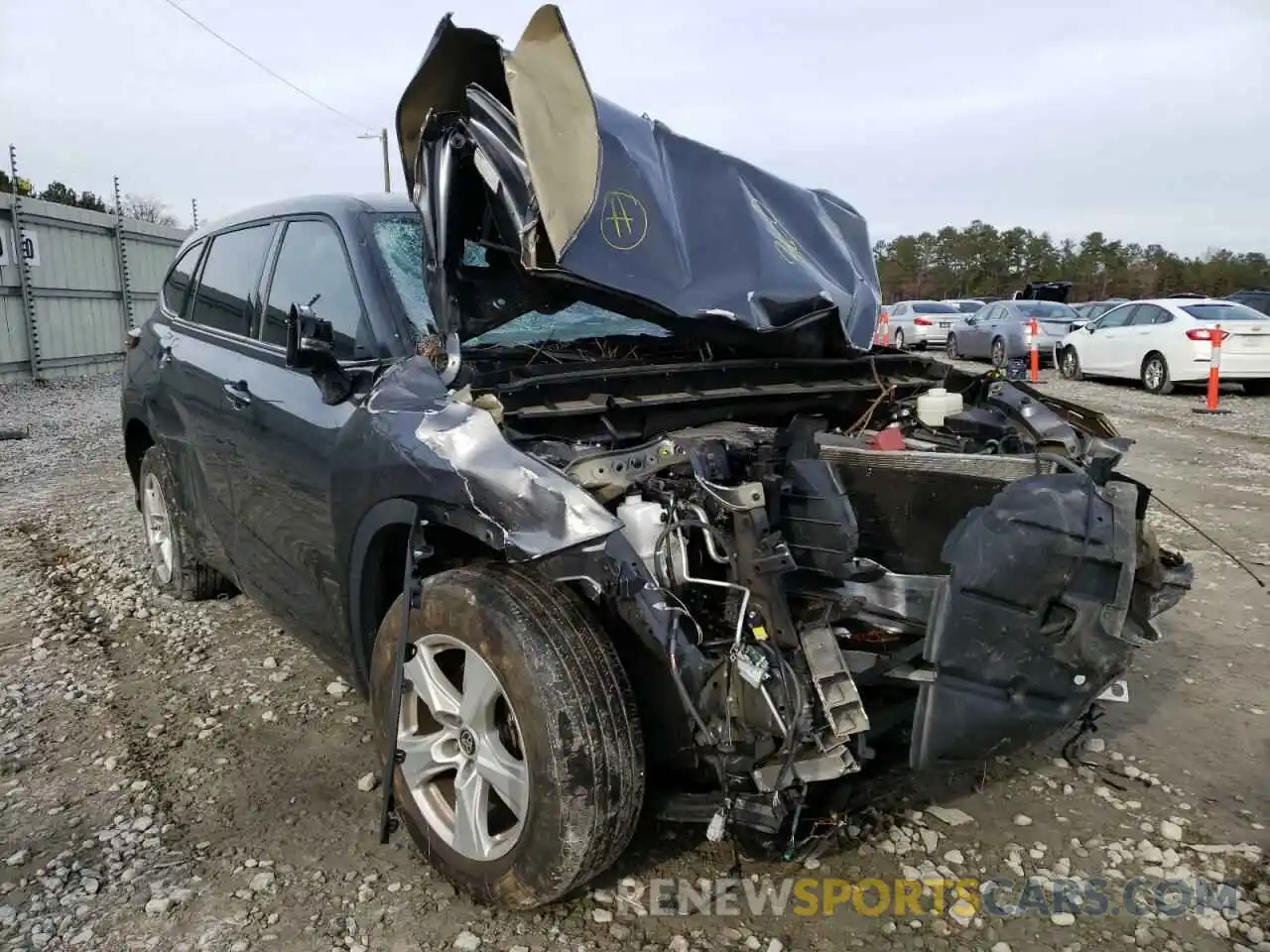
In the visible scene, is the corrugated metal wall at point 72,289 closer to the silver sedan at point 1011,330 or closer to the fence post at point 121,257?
the fence post at point 121,257

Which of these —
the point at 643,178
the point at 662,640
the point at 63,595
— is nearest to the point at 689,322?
the point at 643,178

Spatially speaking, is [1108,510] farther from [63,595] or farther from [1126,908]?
[63,595]

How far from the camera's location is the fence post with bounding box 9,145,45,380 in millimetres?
14875

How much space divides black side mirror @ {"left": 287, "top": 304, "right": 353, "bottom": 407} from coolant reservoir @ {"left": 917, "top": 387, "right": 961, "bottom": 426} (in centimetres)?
182

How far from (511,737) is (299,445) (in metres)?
1.21

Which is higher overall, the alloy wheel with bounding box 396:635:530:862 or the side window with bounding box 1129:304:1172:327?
the side window with bounding box 1129:304:1172:327

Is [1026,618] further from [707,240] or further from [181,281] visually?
[181,281]

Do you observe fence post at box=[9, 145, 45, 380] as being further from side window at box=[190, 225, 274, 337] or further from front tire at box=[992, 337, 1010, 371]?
front tire at box=[992, 337, 1010, 371]

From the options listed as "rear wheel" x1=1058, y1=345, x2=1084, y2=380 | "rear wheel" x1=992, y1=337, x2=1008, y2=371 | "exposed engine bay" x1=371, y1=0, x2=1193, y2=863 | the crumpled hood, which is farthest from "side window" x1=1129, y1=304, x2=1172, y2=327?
the crumpled hood

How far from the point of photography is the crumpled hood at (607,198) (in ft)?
9.00

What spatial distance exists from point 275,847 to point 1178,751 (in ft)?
9.59

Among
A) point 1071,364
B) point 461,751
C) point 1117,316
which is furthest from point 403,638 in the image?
point 1071,364

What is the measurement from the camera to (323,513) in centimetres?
293

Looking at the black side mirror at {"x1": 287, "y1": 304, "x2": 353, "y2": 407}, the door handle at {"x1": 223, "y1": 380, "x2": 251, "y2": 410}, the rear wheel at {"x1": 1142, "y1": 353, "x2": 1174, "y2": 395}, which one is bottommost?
the rear wheel at {"x1": 1142, "y1": 353, "x2": 1174, "y2": 395}
